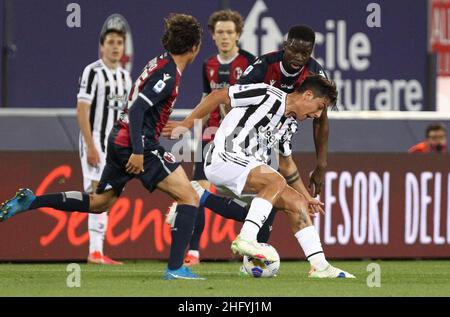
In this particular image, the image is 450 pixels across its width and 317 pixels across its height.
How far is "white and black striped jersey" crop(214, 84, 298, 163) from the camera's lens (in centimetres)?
995

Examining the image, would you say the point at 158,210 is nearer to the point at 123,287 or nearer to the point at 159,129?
the point at 159,129

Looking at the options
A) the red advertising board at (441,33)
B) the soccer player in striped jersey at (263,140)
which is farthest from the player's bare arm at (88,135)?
the red advertising board at (441,33)

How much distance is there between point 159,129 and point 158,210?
3103mm

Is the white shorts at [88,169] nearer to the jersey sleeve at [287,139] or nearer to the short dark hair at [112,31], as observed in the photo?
the short dark hair at [112,31]

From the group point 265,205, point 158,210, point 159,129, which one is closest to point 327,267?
point 265,205

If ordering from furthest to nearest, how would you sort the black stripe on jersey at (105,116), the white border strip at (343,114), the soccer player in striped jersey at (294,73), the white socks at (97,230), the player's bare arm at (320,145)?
1. the white border strip at (343,114)
2. the black stripe on jersey at (105,116)
3. the white socks at (97,230)
4. the player's bare arm at (320,145)
5. the soccer player in striped jersey at (294,73)

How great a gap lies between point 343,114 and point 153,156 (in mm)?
6334

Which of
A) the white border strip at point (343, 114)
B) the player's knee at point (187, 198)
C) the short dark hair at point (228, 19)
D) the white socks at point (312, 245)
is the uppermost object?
the short dark hair at point (228, 19)

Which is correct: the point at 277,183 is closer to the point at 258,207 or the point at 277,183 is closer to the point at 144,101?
the point at 258,207

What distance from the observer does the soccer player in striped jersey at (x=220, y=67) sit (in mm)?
12297

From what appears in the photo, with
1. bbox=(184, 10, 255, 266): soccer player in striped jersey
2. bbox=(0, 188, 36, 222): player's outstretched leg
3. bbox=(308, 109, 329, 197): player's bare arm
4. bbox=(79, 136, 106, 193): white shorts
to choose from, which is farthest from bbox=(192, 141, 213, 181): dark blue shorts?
bbox=(0, 188, 36, 222): player's outstretched leg

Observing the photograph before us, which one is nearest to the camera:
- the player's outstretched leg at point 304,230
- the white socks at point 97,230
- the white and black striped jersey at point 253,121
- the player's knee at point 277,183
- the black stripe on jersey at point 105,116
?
the player's knee at point 277,183

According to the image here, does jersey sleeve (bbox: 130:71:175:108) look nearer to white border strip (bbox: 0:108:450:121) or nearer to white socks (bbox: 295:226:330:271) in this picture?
white socks (bbox: 295:226:330:271)

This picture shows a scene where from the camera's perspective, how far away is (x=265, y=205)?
9.77 meters
